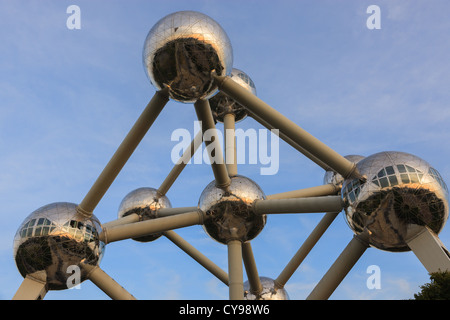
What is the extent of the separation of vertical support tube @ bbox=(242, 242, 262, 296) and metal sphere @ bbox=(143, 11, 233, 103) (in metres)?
4.90

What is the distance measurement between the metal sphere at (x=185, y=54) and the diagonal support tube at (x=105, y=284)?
12.5 ft

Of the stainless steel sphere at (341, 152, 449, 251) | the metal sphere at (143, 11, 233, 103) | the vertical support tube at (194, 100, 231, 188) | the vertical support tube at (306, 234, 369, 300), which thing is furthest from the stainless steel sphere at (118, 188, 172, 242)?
the stainless steel sphere at (341, 152, 449, 251)

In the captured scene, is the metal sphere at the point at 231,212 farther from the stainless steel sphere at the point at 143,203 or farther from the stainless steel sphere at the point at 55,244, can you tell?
the stainless steel sphere at the point at 143,203

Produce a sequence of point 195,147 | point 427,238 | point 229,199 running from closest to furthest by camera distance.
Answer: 1. point 427,238
2. point 229,199
3. point 195,147

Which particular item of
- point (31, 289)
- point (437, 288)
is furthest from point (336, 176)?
point (31, 289)

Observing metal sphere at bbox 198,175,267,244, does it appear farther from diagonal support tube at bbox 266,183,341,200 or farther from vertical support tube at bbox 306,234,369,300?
vertical support tube at bbox 306,234,369,300

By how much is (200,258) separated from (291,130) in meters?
6.78

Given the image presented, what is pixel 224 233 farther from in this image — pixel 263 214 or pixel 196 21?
pixel 196 21

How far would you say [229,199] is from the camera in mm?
11273

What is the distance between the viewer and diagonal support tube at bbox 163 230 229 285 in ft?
48.5

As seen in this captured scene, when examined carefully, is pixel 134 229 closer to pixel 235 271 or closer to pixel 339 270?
pixel 235 271

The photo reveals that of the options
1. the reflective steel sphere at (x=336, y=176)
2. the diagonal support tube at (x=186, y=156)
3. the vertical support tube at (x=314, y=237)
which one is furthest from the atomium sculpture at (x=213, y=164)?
the reflective steel sphere at (x=336, y=176)
